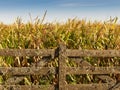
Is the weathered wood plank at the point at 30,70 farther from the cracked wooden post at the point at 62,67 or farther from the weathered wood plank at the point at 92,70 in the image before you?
the weathered wood plank at the point at 92,70

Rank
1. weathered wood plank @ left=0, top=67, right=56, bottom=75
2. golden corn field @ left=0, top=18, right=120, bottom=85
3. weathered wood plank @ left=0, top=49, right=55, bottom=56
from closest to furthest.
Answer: weathered wood plank @ left=0, top=49, right=55, bottom=56 < weathered wood plank @ left=0, top=67, right=56, bottom=75 < golden corn field @ left=0, top=18, right=120, bottom=85

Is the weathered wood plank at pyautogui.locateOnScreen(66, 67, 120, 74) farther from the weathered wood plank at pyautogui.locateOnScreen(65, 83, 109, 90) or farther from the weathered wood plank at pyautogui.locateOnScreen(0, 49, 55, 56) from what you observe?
the weathered wood plank at pyautogui.locateOnScreen(0, 49, 55, 56)

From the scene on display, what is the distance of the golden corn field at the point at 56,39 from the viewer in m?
10.9

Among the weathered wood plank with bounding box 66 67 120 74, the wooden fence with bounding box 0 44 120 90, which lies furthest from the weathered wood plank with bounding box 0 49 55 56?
the weathered wood plank with bounding box 66 67 120 74

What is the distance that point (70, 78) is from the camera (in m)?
10.9

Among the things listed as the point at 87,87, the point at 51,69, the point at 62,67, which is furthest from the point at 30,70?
the point at 87,87

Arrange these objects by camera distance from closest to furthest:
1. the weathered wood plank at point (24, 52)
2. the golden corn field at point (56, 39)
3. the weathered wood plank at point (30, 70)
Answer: the weathered wood plank at point (24, 52)
the weathered wood plank at point (30, 70)
the golden corn field at point (56, 39)

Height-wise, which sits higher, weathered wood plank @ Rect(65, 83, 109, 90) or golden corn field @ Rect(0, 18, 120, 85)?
golden corn field @ Rect(0, 18, 120, 85)

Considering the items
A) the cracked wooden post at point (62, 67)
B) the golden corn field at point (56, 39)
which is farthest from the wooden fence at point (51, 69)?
the golden corn field at point (56, 39)

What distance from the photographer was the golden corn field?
10.9 meters

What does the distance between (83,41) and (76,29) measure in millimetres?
468

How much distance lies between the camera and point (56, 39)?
11.4 meters

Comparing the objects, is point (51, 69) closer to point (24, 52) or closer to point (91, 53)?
point (24, 52)

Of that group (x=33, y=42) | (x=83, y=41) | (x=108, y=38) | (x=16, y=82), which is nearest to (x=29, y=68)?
(x=16, y=82)
